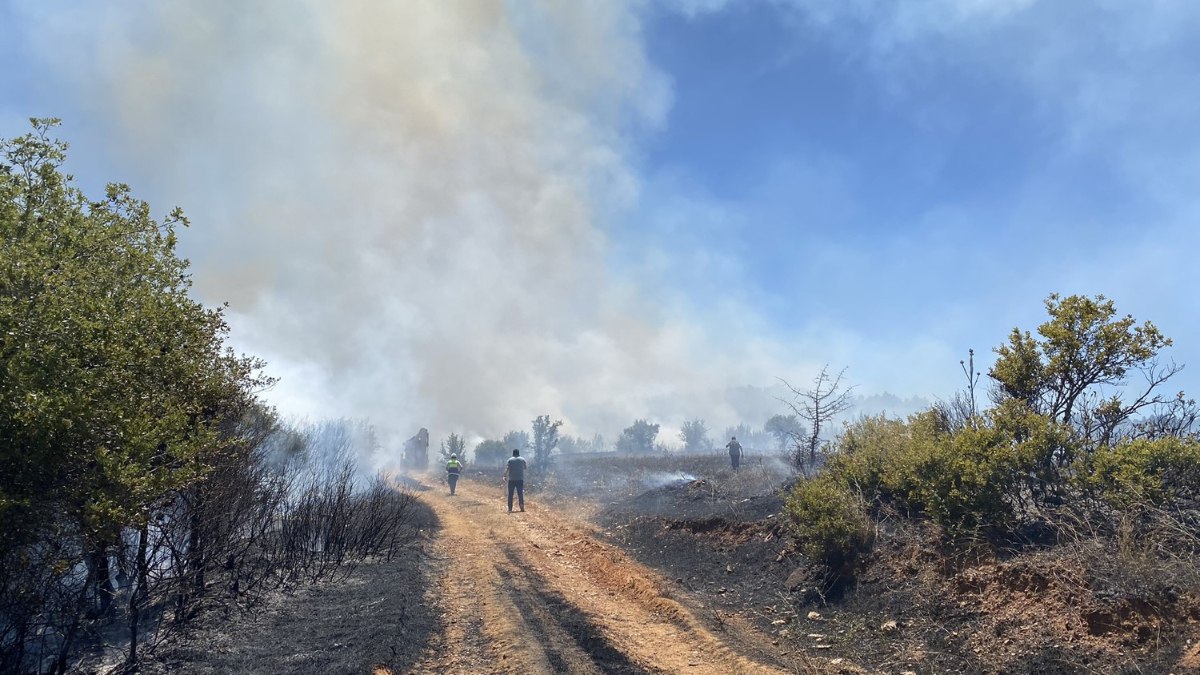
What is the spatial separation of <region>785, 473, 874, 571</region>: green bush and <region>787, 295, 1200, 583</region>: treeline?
0.02 m

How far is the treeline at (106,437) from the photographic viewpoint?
4.81m

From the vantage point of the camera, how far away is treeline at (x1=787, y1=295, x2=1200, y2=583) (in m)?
7.05

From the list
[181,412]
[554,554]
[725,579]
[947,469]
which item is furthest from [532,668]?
[554,554]

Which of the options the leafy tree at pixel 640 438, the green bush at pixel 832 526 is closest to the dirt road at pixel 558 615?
the green bush at pixel 832 526

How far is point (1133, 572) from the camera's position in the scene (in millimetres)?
5957

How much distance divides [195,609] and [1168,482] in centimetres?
1152

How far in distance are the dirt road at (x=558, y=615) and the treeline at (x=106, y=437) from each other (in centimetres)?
313

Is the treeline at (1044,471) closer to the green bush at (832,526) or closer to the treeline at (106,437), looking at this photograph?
the green bush at (832,526)

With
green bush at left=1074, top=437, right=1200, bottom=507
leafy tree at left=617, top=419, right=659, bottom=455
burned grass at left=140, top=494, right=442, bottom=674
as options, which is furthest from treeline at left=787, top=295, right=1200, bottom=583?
leafy tree at left=617, top=419, right=659, bottom=455

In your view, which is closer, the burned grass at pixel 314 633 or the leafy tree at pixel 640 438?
the burned grass at pixel 314 633

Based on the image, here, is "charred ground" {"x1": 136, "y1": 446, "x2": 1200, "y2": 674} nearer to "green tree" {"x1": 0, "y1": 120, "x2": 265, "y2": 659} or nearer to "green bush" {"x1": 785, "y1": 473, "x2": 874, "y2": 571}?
"green bush" {"x1": 785, "y1": 473, "x2": 874, "y2": 571}

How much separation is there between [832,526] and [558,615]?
4.18 metres

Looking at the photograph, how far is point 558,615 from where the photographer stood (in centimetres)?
878

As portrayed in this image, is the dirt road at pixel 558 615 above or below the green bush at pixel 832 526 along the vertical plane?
below
